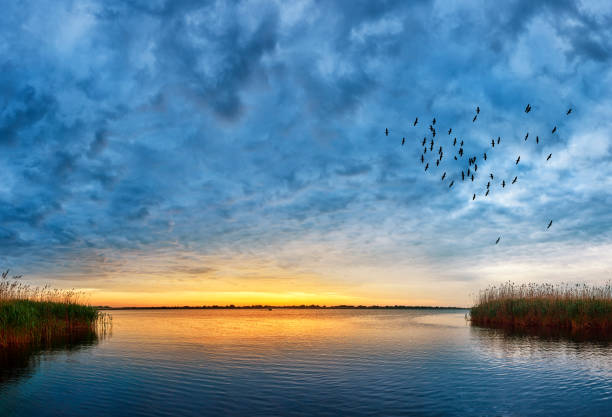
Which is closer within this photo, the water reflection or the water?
the water

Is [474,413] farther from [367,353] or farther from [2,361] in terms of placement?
[2,361]

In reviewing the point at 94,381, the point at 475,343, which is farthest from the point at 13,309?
the point at 475,343

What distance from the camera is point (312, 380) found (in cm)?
1802

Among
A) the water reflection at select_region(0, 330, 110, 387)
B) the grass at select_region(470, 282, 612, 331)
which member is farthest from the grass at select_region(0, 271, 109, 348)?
the grass at select_region(470, 282, 612, 331)

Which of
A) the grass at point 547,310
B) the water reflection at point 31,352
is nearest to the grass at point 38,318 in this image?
the water reflection at point 31,352

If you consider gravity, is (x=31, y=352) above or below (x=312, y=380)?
below

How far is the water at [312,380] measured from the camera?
13742mm

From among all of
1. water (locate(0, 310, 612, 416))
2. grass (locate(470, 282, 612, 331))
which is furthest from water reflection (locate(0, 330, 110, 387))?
grass (locate(470, 282, 612, 331))

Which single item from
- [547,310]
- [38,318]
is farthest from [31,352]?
[547,310]

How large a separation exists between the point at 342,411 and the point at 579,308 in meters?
35.4

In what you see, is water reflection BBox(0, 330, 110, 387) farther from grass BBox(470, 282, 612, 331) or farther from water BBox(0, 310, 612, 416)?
grass BBox(470, 282, 612, 331)

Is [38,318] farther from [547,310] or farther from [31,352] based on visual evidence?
[547,310]

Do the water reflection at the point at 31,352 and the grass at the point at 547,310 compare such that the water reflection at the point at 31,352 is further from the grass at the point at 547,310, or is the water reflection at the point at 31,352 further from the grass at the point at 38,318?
the grass at the point at 547,310

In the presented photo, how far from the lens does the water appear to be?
13.7 m
